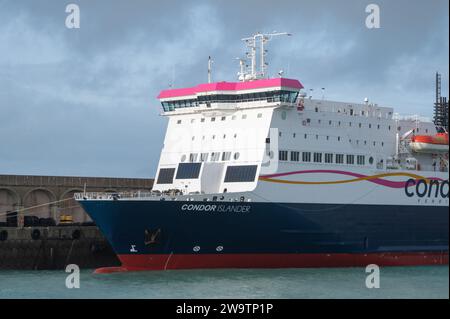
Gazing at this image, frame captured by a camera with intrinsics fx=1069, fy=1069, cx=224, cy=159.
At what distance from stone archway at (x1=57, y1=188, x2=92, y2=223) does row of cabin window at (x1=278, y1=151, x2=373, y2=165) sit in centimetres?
1076

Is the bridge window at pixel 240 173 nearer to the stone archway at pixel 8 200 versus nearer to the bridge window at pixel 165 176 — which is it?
the bridge window at pixel 165 176

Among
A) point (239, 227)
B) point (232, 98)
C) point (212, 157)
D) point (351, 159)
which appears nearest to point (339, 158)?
point (351, 159)

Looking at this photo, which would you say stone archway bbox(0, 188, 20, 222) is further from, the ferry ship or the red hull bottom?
the red hull bottom

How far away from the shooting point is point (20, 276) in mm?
37344

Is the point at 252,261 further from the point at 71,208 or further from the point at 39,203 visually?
the point at 39,203

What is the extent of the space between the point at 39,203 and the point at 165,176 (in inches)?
270

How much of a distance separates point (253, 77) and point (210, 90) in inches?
83.0

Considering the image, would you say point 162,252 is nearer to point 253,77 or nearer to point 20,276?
point 20,276

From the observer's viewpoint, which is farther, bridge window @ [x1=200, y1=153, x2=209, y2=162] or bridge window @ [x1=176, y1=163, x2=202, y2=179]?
bridge window @ [x1=200, y1=153, x2=209, y2=162]

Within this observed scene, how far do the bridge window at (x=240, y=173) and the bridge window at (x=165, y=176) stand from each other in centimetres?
259

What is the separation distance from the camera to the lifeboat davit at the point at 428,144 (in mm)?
42969

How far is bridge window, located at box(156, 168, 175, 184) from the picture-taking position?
132ft

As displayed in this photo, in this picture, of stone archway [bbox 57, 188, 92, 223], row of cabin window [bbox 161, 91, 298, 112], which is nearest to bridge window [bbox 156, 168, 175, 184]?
row of cabin window [bbox 161, 91, 298, 112]

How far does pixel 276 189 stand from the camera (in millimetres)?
37875
